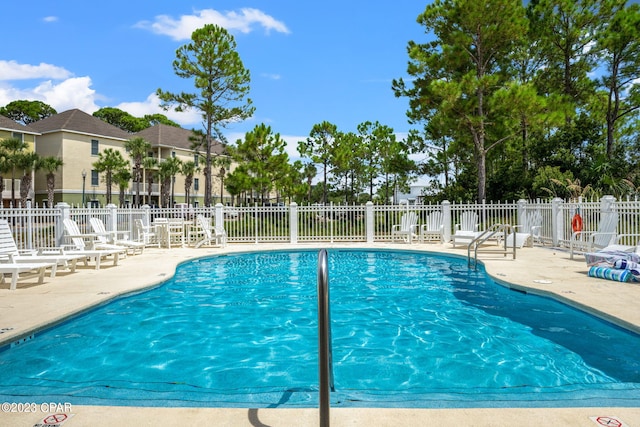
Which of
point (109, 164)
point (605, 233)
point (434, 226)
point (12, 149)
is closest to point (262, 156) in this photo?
point (434, 226)

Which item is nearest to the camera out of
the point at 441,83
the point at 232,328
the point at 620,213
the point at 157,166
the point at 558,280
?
the point at 232,328

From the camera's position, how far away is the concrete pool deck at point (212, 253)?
2463 millimetres

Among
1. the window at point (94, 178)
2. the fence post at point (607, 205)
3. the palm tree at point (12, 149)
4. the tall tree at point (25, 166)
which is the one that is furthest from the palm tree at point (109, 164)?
the fence post at point (607, 205)

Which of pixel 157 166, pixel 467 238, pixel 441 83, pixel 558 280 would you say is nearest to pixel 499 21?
pixel 441 83

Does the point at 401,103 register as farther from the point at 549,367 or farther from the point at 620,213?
the point at 549,367

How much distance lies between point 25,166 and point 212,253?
88.7ft

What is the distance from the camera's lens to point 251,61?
25.5m

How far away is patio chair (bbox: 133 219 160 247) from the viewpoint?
13.6 meters

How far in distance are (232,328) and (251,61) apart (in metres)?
23.0

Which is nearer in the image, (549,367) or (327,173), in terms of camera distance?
(549,367)

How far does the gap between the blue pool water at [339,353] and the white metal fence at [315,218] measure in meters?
5.43

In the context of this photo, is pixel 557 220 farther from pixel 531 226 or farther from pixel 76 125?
pixel 76 125

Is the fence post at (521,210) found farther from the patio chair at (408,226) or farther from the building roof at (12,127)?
the building roof at (12,127)

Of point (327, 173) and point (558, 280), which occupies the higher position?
point (327, 173)
